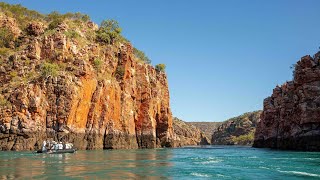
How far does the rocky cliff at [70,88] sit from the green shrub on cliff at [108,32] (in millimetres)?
602

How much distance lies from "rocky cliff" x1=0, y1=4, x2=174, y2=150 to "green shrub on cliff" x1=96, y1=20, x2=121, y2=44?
602 millimetres

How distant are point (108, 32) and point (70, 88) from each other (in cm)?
3311

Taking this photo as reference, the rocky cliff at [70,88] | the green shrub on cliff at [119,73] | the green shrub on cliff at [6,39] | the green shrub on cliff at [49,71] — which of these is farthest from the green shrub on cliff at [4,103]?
the green shrub on cliff at [119,73]

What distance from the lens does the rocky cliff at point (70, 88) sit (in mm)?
80625

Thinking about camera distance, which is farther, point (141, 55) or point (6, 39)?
point (141, 55)

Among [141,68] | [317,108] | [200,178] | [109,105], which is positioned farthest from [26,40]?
[200,178]

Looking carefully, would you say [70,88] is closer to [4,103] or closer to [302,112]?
[4,103]

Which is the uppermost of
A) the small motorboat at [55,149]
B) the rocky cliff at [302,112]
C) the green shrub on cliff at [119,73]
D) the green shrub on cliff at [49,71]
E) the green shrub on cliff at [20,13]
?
the green shrub on cliff at [20,13]

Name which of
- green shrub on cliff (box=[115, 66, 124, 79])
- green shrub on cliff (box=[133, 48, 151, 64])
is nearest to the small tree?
→ green shrub on cliff (box=[133, 48, 151, 64])

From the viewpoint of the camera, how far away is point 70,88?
85.6 metres

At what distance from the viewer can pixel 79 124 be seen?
87625 millimetres

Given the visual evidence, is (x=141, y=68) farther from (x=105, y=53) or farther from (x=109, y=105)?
(x=109, y=105)

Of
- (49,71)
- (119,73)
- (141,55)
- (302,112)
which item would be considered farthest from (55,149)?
(141,55)

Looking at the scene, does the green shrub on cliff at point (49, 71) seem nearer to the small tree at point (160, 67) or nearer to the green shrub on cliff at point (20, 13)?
the green shrub on cliff at point (20, 13)
